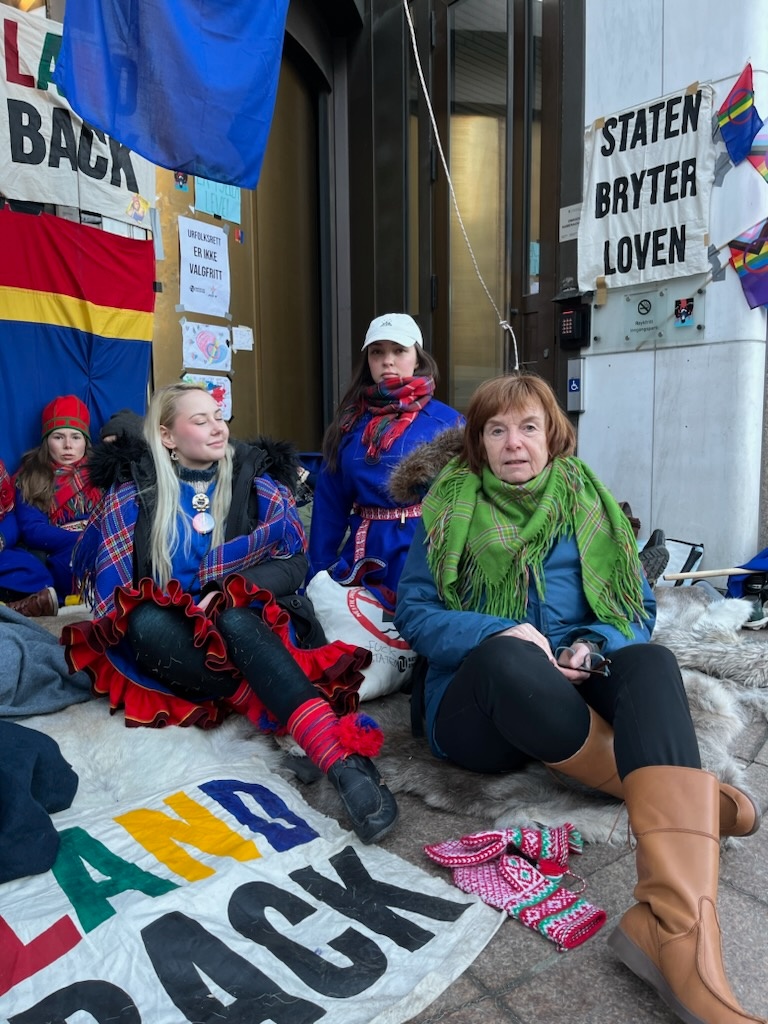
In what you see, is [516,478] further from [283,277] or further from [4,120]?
[283,277]

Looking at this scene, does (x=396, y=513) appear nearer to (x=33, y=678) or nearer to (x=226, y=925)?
(x=33, y=678)

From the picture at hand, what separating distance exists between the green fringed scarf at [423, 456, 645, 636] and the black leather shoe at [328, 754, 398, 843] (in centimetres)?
51

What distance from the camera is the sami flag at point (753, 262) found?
425cm

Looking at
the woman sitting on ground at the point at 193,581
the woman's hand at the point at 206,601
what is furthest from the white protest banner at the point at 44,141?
the woman's hand at the point at 206,601

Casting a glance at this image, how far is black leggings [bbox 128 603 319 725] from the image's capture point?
7.32ft

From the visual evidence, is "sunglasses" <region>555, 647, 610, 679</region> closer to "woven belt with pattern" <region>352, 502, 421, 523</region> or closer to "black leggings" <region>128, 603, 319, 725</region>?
"black leggings" <region>128, 603, 319, 725</region>

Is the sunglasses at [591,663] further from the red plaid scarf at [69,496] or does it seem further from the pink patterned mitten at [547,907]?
the red plaid scarf at [69,496]

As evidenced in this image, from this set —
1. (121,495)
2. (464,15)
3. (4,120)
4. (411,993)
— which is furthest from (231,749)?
(464,15)

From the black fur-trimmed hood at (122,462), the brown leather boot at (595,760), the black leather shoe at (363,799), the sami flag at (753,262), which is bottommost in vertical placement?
the black leather shoe at (363,799)

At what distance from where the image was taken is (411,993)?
1.39m

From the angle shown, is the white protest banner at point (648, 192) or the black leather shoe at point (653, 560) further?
the white protest banner at point (648, 192)

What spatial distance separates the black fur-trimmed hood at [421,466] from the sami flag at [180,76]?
1.60 meters

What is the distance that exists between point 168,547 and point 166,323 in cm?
350

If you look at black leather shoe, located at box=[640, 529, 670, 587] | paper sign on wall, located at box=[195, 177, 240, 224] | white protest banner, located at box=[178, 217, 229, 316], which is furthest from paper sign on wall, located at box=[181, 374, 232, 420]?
black leather shoe, located at box=[640, 529, 670, 587]
